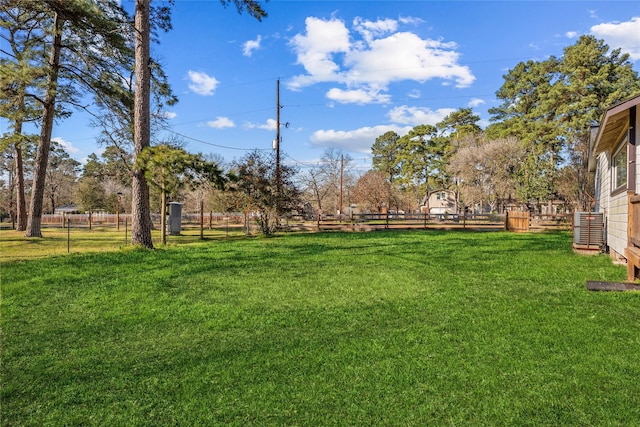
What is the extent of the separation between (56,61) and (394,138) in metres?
48.5

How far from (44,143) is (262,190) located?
7810 mm

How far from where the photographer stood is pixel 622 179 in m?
7.78

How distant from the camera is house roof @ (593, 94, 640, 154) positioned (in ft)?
20.1

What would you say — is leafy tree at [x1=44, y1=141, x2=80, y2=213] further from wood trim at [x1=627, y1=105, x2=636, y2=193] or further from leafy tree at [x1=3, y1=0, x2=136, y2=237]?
wood trim at [x1=627, y1=105, x2=636, y2=193]

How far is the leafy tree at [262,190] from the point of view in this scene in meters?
15.7

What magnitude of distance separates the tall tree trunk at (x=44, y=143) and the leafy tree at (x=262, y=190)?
6.52 m

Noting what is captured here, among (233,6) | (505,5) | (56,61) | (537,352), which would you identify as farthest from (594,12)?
(56,61)

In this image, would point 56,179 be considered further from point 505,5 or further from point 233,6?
point 505,5

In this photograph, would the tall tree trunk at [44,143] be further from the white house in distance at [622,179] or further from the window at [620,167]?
the window at [620,167]

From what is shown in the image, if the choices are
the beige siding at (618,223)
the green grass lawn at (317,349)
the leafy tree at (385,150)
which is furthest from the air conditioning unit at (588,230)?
the leafy tree at (385,150)

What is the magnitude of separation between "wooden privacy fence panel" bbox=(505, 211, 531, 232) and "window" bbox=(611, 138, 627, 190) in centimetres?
982

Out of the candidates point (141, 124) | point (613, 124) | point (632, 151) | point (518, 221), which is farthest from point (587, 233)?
point (141, 124)

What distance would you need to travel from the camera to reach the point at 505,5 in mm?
12156

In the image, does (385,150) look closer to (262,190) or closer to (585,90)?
(585,90)
